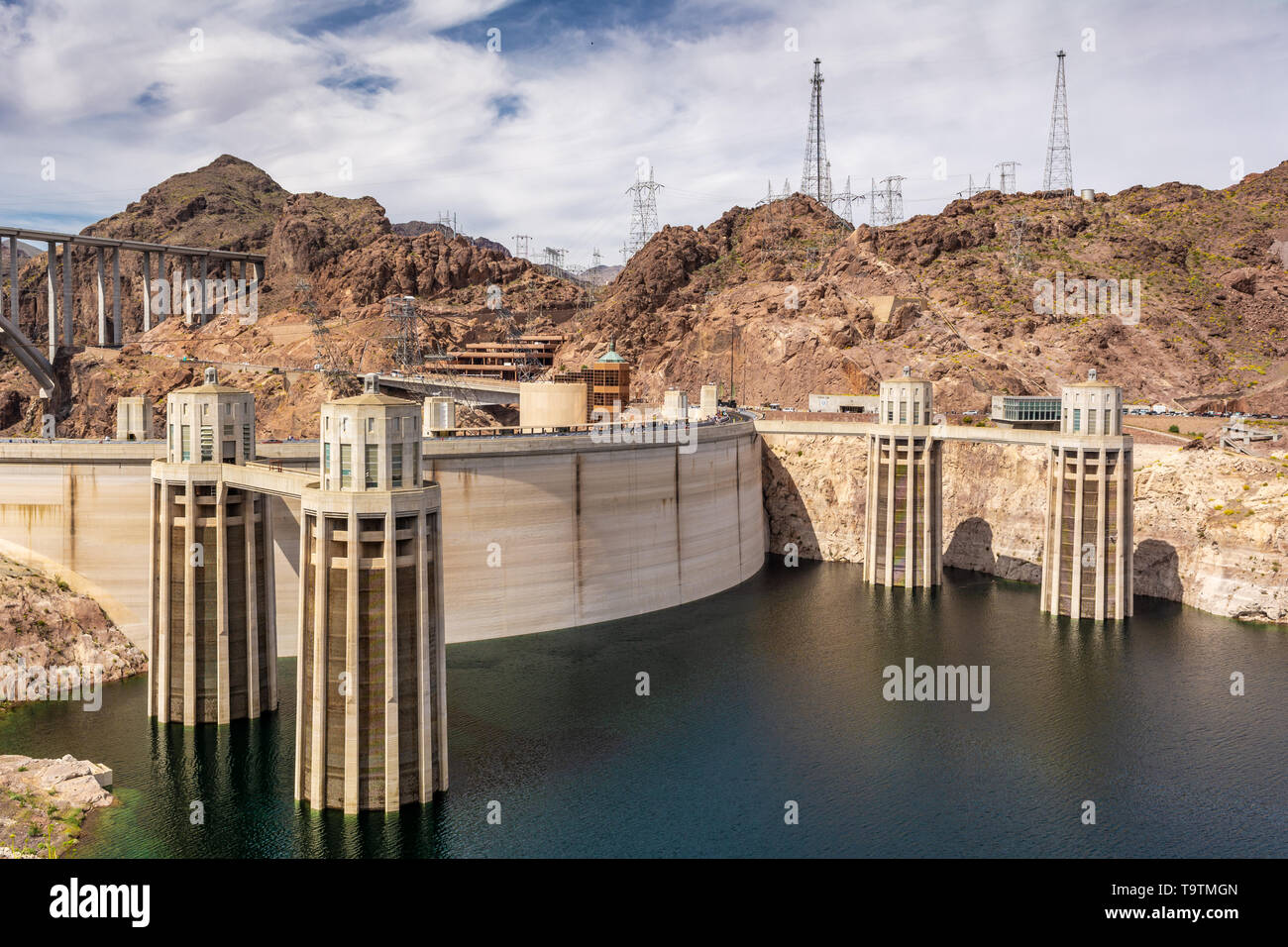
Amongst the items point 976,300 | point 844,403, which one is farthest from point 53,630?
point 976,300

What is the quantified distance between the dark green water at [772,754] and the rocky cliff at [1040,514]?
688 centimetres

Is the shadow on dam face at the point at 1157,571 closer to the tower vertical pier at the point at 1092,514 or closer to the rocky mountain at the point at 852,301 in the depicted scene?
the tower vertical pier at the point at 1092,514

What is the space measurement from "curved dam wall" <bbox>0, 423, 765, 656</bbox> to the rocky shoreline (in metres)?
17.3

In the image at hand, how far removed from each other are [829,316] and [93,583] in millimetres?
85204

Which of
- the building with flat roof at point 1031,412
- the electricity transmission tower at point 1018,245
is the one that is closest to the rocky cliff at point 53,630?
the building with flat roof at point 1031,412

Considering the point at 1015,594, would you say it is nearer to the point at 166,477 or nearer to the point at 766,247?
the point at 166,477

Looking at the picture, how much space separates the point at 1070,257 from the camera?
138875mm

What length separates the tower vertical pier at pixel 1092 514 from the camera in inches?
2928

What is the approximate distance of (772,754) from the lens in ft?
161

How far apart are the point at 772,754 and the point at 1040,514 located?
47.7 m

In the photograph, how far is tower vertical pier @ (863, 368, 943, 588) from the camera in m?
84.8

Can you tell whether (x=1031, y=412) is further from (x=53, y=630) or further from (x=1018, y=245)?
(x=53, y=630)

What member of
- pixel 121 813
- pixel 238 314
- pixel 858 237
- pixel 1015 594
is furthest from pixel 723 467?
pixel 238 314

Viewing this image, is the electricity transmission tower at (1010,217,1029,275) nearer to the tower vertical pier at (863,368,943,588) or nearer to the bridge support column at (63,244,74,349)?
the tower vertical pier at (863,368,943,588)
